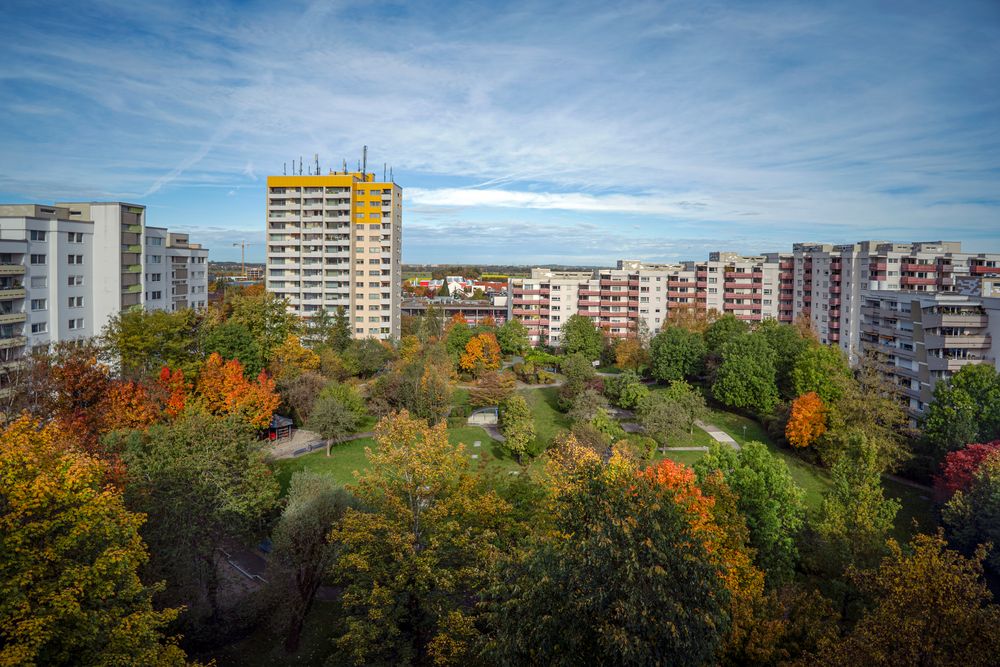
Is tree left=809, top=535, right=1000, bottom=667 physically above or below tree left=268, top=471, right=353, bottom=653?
above

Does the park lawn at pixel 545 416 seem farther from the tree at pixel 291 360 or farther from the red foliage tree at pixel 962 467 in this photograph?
the red foliage tree at pixel 962 467

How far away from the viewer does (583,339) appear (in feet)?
186

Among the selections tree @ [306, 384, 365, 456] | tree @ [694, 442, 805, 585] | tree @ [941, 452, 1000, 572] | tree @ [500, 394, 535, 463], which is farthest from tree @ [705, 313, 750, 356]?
tree @ [306, 384, 365, 456]

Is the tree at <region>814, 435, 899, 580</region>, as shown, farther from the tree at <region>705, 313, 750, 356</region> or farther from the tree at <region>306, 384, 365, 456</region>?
the tree at <region>705, 313, 750, 356</region>

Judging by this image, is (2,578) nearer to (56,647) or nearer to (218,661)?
(56,647)

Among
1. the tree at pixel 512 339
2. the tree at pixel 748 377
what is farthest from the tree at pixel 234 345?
the tree at pixel 748 377

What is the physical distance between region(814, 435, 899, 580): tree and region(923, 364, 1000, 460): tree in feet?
27.1

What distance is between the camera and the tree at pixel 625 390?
39.2m

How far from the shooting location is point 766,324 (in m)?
46.8

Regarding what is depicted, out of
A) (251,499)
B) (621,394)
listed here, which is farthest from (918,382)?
(251,499)

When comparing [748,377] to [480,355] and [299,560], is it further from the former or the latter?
[299,560]

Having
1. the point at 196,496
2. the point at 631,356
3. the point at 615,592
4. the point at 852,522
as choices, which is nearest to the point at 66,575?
the point at 196,496

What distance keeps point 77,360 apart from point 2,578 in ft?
59.4

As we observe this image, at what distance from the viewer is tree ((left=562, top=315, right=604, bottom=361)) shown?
56656mm
